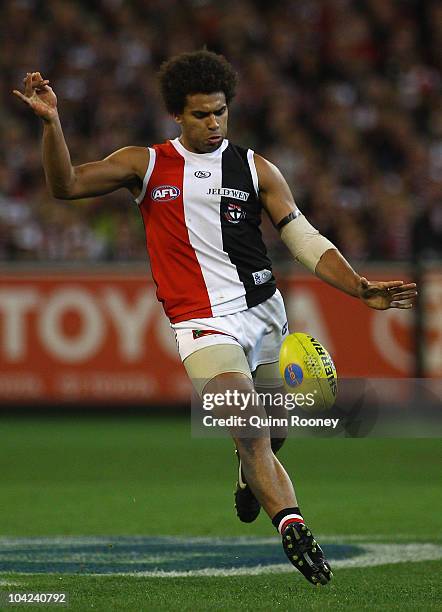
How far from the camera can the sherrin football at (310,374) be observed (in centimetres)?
555

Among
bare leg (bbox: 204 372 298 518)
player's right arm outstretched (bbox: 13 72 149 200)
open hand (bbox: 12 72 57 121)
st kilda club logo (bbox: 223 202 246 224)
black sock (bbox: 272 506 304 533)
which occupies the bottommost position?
black sock (bbox: 272 506 304 533)

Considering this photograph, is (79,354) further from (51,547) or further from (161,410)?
(51,547)

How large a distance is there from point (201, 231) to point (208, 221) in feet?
0.19

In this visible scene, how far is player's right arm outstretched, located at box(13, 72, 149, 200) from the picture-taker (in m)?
5.46

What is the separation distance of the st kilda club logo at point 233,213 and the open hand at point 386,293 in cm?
72

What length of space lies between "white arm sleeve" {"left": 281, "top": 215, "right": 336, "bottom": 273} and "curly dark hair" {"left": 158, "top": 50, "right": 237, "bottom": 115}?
673 millimetres

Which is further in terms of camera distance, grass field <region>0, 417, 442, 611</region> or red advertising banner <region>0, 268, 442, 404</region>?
red advertising banner <region>0, 268, 442, 404</region>

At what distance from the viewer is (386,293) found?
5348 millimetres

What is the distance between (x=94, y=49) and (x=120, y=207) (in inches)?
122

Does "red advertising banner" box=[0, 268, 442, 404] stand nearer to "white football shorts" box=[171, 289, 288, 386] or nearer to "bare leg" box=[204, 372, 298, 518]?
"white football shorts" box=[171, 289, 288, 386]

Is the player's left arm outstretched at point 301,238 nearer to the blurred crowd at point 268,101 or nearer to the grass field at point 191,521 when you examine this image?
the grass field at point 191,521

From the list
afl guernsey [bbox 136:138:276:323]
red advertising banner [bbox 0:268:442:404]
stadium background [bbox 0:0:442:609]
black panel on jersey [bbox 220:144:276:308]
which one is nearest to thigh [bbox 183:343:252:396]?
afl guernsey [bbox 136:138:276:323]

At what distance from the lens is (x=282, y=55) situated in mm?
16375
